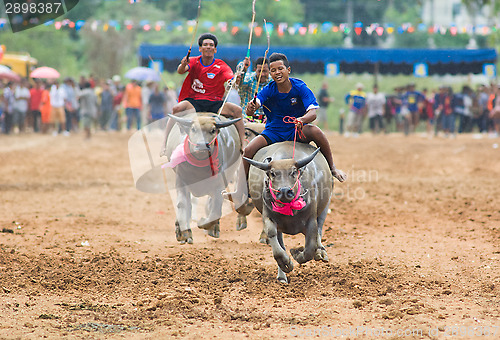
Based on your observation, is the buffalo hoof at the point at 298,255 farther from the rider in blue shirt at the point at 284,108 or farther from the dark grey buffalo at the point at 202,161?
the dark grey buffalo at the point at 202,161

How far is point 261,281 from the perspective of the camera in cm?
840

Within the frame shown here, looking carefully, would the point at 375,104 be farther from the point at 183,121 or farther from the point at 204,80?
the point at 183,121

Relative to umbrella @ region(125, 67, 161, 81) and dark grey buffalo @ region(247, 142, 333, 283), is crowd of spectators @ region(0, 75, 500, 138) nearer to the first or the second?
umbrella @ region(125, 67, 161, 81)

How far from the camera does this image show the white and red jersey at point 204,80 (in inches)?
372

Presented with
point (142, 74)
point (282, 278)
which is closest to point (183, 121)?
point (282, 278)

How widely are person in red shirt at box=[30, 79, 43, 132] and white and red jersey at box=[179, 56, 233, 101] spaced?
66.9ft

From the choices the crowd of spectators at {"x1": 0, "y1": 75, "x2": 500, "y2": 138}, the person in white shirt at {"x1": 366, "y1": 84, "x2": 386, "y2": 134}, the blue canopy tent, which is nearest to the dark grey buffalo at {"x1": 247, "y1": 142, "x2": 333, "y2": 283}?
the crowd of spectators at {"x1": 0, "y1": 75, "x2": 500, "y2": 138}

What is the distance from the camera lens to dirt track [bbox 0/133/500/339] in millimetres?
6684

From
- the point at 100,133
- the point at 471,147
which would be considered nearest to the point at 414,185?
the point at 471,147

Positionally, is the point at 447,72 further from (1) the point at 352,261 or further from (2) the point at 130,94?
(1) the point at 352,261

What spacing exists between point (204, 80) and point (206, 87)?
11cm

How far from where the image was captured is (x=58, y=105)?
27.6 metres

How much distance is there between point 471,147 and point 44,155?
51.3 ft

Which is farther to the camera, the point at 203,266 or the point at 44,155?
the point at 44,155
